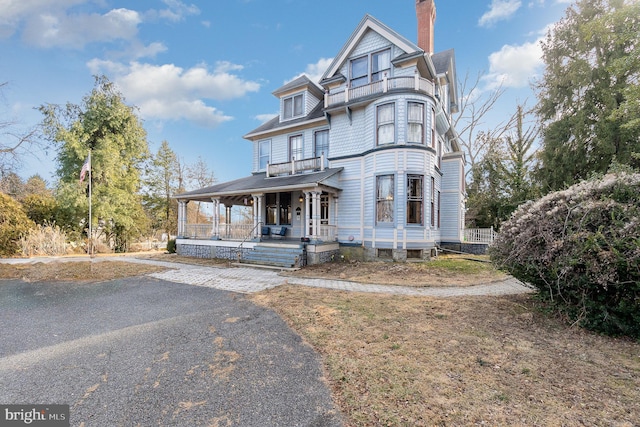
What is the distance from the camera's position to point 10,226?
1466cm

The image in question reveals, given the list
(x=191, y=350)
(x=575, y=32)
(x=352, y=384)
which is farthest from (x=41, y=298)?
(x=575, y=32)

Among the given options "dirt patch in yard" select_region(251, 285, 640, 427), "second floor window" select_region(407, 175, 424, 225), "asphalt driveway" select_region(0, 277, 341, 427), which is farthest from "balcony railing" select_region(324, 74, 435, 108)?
"asphalt driveway" select_region(0, 277, 341, 427)

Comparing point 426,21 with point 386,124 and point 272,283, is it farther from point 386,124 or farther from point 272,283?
point 272,283

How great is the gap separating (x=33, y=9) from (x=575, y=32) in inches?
1137

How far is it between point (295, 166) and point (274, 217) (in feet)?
11.7

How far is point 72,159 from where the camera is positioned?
18.2 m

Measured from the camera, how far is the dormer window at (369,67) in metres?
13.3

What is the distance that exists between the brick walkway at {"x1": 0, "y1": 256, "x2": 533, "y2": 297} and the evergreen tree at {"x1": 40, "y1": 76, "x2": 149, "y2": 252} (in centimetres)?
1248

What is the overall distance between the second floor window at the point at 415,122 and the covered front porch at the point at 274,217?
393cm

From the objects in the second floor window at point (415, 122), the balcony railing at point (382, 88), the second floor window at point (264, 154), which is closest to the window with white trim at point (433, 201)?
the second floor window at point (415, 122)

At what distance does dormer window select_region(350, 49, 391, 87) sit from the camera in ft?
43.5

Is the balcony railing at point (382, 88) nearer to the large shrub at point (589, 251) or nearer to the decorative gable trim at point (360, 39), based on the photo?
the decorative gable trim at point (360, 39)

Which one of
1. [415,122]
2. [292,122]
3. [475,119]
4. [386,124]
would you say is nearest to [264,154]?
[292,122]

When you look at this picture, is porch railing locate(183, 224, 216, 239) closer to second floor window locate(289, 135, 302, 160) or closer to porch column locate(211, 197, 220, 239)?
porch column locate(211, 197, 220, 239)
